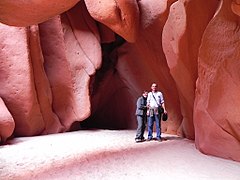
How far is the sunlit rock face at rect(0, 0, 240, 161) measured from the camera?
4.32 meters

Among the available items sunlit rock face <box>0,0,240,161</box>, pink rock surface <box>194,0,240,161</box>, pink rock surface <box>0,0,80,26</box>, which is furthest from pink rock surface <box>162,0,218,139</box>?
pink rock surface <box>0,0,80,26</box>

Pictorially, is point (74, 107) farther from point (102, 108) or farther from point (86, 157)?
point (86, 157)

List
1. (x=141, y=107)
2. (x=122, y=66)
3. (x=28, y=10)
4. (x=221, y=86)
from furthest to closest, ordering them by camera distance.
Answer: (x=122, y=66) < (x=141, y=107) < (x=221, y=86) < (x=28, y=10)

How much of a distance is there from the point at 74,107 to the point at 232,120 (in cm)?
468

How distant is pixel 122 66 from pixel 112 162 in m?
5.27

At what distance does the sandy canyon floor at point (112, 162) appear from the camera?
3.76 metres

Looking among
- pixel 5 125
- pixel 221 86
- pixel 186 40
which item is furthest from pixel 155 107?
pixel 5 125

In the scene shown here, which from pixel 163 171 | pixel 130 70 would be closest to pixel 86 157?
pixel 163 171

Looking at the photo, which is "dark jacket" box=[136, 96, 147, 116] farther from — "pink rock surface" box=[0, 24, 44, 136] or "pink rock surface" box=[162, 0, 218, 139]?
"pink rock surface" box=[0, 24, 44, 136]

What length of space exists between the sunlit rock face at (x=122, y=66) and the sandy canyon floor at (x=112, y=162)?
0.48m

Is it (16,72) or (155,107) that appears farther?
(16,72)

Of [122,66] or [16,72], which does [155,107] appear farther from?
[122,66]

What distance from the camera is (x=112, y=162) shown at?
4406 millimetres

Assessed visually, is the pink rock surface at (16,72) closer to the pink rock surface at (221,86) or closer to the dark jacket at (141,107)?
the dark jacket at (141,107)
